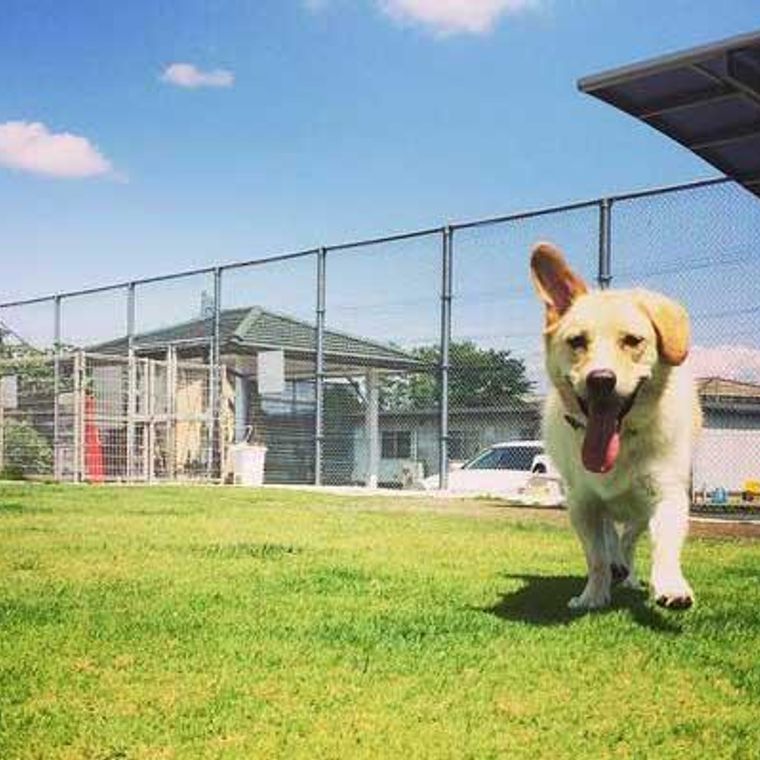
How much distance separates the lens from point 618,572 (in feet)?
14.9

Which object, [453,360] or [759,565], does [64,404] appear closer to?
[453,360]

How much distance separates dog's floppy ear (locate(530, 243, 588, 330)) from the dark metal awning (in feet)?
7.96

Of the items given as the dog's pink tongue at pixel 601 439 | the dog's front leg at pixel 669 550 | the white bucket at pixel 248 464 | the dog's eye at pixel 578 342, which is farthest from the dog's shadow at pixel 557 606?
the white bucket at pixel 248 464

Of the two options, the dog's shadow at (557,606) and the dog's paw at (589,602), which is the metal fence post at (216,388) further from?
the dog's paw at (589,602)

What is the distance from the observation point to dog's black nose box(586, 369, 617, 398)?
341 cm

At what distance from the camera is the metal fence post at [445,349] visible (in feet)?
46.2

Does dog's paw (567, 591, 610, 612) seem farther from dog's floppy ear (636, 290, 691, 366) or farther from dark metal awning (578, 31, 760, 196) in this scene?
dark metal awning (578, 31, 760, 196)

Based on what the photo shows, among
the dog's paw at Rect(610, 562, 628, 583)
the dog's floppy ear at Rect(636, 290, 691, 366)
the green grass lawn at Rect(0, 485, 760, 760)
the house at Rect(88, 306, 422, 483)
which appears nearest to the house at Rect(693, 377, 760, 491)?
the house at Rect(88, 306, 422, 483)

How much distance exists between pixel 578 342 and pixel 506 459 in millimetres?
12148

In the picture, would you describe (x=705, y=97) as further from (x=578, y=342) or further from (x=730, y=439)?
(x=730, y=439)

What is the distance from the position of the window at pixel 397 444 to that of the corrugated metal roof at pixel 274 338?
197cm

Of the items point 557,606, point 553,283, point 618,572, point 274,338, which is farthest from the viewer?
point 274,338

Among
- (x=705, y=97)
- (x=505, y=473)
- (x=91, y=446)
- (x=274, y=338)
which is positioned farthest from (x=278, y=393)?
(x=705, y=97)

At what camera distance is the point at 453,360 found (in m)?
14.5
